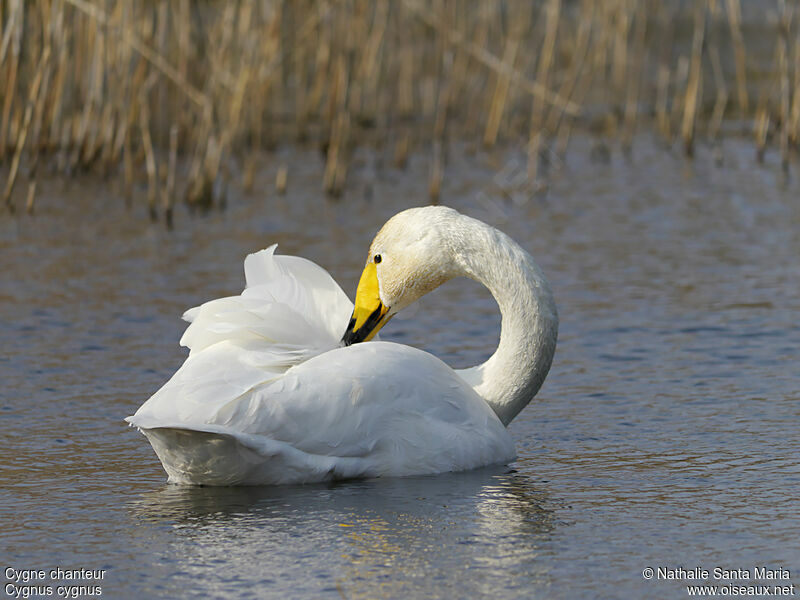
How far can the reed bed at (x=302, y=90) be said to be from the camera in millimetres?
11734

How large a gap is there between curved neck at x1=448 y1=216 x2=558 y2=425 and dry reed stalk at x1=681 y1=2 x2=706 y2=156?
306 inches

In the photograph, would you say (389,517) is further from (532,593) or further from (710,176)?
(710,176)

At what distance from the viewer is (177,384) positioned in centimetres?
543

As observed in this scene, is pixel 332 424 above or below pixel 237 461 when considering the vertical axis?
above

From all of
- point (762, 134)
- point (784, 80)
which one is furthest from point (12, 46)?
point (762, 134)

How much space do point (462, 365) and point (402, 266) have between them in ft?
4.98

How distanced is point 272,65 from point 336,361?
24.6 feet

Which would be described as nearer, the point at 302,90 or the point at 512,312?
the point at 512,312

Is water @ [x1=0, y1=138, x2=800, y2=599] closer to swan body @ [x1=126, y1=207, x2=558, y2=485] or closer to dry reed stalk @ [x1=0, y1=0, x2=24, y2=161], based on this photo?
swan body @ [x1=126, y1=207, x2=558, y2=485]

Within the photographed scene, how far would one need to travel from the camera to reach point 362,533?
498 centimetres

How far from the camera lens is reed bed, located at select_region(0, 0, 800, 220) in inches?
462

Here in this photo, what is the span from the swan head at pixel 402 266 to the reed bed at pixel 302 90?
4826mm

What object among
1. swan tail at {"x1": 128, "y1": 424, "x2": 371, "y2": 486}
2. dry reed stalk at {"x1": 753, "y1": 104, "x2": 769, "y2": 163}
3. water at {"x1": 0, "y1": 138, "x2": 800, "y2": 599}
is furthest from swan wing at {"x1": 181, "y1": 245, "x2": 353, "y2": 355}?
dry reed stalk at {"x1": 753, "y1": 104, "x2": 769, "y2": 163}

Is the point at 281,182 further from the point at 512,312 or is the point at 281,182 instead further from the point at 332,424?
the point at 332,424
